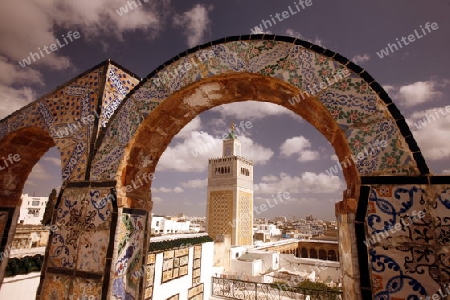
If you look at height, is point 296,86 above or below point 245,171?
below

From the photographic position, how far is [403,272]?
1.60m

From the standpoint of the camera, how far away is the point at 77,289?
2.51 meters

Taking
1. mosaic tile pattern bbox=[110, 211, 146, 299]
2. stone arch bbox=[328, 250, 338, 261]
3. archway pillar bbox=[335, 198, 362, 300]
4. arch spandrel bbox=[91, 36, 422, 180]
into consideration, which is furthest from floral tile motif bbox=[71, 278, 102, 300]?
stone arch bbox=[328, 250, 338, 261]

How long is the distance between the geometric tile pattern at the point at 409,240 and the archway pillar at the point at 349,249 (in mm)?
93

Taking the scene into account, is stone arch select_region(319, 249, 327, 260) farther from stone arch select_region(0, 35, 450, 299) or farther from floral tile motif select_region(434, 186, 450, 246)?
floral tile motif select_region(434, 186, 450, 246)

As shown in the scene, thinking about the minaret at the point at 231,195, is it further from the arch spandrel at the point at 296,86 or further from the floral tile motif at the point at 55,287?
the arch spandrel at the point at 296,86

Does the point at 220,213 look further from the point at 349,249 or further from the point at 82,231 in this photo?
the point at 349,249

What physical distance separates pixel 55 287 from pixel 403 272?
3130 millimetres

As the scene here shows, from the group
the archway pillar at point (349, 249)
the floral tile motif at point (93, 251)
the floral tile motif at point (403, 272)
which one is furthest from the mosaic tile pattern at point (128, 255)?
the floral tile motif at point (403, 272)

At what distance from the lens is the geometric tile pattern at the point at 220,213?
27094 mm

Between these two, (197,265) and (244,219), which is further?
(244,219)

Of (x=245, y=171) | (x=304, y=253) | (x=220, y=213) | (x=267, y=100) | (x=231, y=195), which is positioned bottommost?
(x=304, y=253)

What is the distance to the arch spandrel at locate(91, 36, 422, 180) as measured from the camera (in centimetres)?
179

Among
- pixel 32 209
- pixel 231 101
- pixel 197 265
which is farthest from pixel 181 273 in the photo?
pixel 32 209
